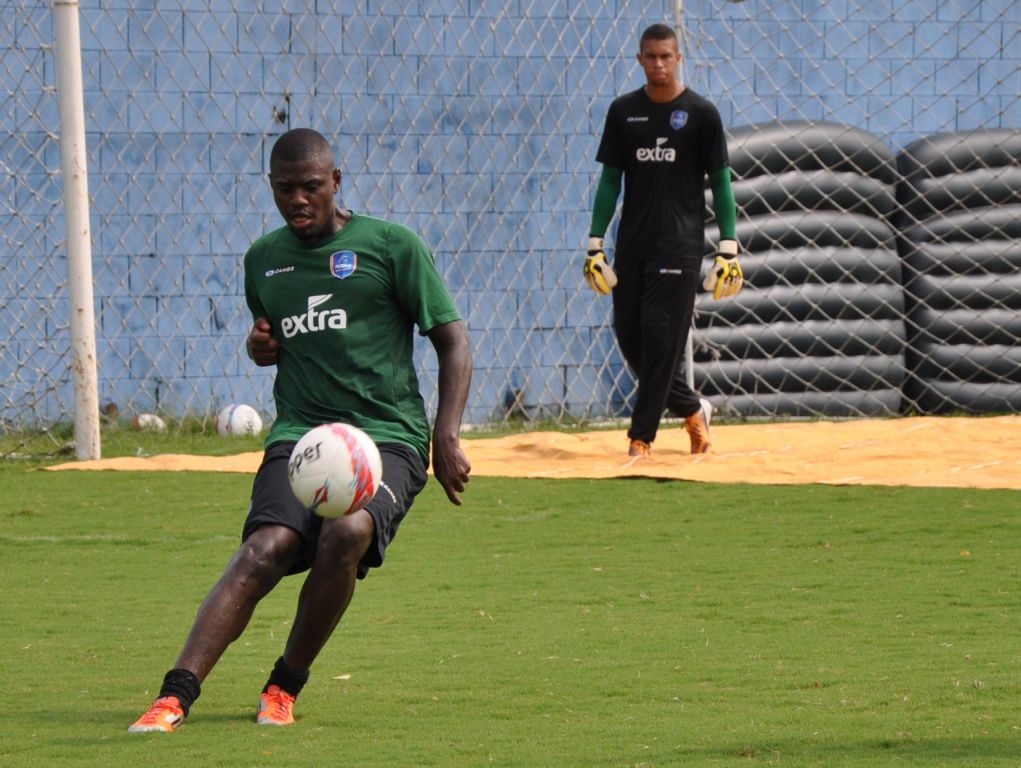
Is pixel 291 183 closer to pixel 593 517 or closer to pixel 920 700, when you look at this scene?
pixel 920 700

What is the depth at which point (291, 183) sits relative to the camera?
4.22 meters

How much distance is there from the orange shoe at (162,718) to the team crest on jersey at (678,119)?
5766 millimetres

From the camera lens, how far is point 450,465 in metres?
4.11

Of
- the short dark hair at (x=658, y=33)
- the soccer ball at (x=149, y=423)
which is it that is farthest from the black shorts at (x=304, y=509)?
the soccer ball at (x=149, y=423)

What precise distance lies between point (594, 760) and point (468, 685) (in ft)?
3.23

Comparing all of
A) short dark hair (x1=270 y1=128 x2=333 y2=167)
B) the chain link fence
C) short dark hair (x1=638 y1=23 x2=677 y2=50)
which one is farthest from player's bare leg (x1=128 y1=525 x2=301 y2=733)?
the chain link fence

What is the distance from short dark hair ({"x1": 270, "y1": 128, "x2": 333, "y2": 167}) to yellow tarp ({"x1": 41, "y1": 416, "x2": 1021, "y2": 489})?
469cm

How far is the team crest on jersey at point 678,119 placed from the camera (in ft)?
29.5

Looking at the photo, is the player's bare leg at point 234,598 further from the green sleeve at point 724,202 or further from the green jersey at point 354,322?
the green sleeve at point 724,202

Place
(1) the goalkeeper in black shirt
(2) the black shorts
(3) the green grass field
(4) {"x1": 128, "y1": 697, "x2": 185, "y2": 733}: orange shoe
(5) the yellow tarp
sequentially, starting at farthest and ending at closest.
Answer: (1) the goalkeeper in black shirt
(5) the yellow tarp
(2) the black shorts
(4) {"x1": 128, "y1": 697, "x2": 185, "y2": 733}: orange shoe
(3) the green grass field

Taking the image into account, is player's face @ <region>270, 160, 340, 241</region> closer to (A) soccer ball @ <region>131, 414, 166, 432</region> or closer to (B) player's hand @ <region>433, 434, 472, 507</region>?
(B) player's hand @ <region>433, 434, 472, 507</region>

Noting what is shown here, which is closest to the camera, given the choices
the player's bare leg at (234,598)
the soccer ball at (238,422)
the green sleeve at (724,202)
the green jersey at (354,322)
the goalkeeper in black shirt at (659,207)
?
the player's bare leg at (234,598)

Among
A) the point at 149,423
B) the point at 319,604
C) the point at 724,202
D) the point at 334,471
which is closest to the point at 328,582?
the point at 319,604

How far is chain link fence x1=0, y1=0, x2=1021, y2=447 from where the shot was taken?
11.6m
